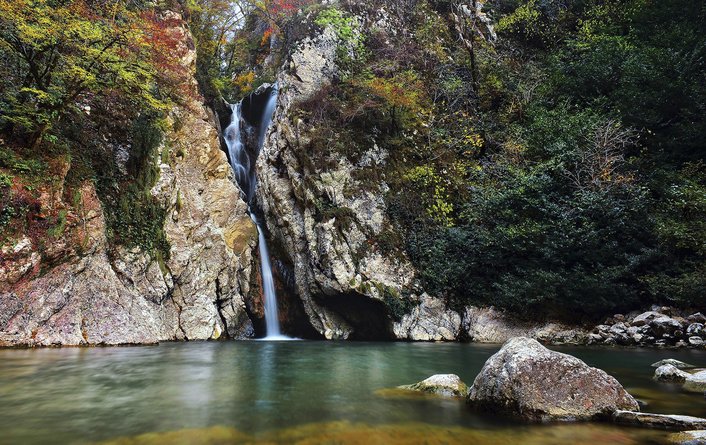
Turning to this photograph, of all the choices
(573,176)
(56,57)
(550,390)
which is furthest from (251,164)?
(550,390)

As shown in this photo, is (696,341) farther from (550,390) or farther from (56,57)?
(56,57)

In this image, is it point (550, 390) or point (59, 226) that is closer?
point (550, 390)

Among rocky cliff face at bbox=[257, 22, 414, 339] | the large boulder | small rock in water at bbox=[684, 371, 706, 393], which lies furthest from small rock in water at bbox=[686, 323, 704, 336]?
the large boulder

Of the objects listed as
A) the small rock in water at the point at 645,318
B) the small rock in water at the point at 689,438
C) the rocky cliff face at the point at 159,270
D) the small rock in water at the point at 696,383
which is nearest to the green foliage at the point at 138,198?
the rocky cliff face at the point at 159,270

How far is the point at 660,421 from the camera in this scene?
14.4ft

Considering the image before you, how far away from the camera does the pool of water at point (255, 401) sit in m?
4.30

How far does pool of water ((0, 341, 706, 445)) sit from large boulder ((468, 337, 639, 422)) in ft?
0.87

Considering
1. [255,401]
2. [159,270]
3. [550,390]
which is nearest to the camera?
[550,390]

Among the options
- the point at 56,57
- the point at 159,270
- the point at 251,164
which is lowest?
the point at 159,270

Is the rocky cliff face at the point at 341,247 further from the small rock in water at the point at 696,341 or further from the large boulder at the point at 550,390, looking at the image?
the large boulder at the point at 550,390

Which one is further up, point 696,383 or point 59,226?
point 59,226

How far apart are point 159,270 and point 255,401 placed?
9.45 metres

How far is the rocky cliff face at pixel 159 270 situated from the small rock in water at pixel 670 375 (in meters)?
12.7

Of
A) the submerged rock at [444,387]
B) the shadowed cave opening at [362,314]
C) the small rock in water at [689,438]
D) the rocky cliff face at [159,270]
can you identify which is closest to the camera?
the small rock in water at [689,438]
